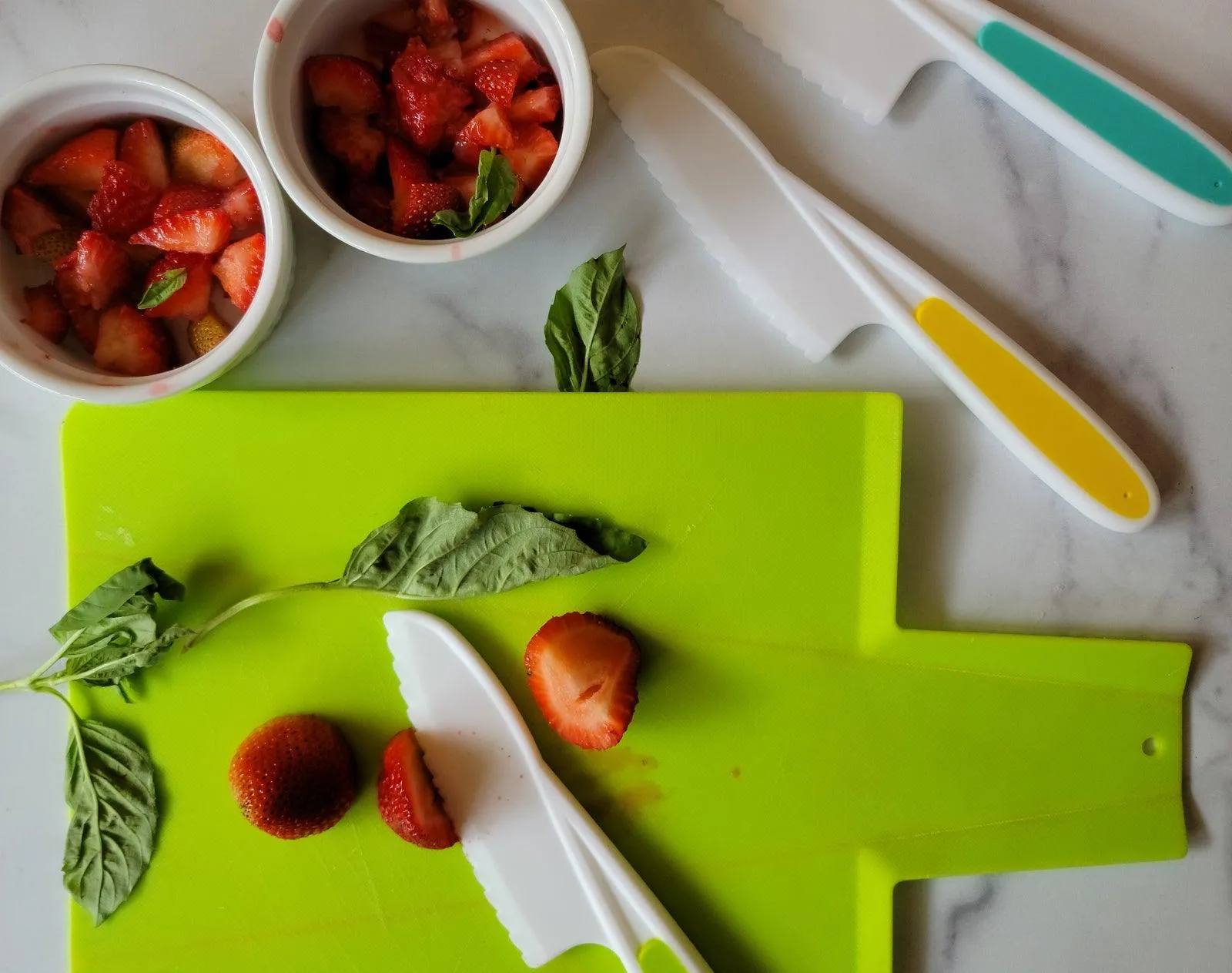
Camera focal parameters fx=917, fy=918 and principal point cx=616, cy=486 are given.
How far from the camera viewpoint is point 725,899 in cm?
90

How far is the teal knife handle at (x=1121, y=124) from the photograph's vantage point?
88 cm

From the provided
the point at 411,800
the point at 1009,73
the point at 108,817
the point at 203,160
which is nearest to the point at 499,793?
the point at 411,800

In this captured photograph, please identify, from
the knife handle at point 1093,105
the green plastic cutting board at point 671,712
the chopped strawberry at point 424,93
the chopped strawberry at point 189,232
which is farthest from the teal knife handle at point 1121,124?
the chopped strawberry at point 189,232

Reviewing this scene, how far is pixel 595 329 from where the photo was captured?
2.92 feet

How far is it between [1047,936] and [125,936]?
0.92 metres

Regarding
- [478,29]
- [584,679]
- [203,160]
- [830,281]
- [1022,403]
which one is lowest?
[584,679]

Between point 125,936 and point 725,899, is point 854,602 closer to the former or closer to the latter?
point 725,899

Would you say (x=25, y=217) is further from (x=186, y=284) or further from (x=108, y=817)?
(x=108, y=817)

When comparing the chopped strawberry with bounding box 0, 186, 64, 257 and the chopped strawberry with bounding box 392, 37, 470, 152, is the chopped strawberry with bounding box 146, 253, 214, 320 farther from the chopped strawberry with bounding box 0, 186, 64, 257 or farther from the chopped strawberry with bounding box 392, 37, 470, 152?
the chopped strawberry with bounding box 392, 37, 470, 152

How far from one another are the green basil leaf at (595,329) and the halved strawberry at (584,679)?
235 mm

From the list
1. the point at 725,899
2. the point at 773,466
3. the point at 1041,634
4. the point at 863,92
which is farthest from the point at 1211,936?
the point at 863,92

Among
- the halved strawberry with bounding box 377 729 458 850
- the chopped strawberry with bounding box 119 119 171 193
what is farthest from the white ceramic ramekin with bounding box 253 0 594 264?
the halved strawberry with bounding box 377 729 458 850

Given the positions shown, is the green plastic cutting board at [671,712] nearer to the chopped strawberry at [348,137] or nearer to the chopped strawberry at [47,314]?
the chopped strawberry at [47,314]

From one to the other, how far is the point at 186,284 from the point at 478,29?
349mm
